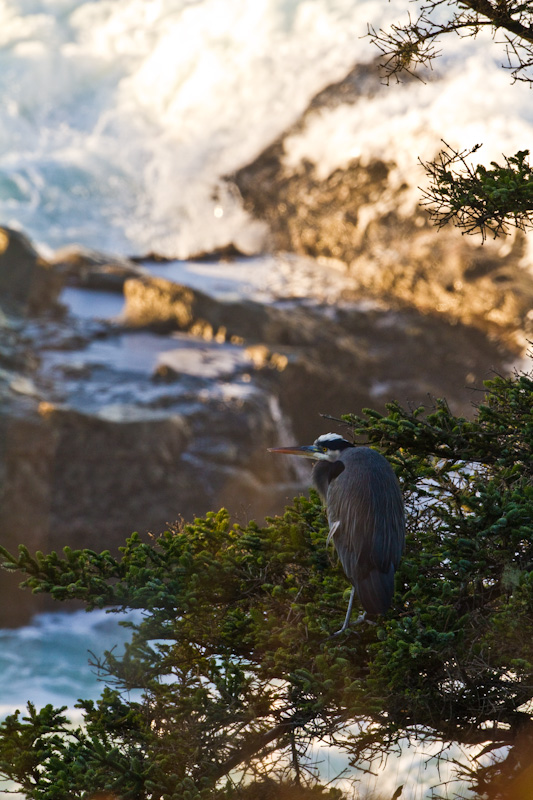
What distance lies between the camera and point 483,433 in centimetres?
325

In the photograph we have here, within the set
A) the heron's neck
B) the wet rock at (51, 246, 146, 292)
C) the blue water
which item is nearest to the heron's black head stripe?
the heron's neck

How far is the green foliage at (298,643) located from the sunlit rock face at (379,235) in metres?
23.3

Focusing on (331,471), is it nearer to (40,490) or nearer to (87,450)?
(40,490)

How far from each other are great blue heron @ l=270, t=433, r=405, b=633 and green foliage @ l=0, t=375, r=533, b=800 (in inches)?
4.5

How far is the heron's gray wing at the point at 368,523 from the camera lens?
2871 mm

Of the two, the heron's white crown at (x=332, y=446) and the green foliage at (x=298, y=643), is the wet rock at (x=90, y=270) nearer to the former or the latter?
the heron's white crown at (x=332, y=446)

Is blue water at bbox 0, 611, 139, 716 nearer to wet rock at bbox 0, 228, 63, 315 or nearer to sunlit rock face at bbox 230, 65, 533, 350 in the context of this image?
wet rock at bbox 0, 228, 63, 315

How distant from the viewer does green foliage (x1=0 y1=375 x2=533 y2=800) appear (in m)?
2.76

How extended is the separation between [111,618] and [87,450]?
4.66 metres

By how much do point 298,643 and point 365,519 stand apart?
614 millimetres

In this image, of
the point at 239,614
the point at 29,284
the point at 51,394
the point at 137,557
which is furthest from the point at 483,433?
the point at 29,284

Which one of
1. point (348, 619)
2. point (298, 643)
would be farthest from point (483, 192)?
point (298, 643)

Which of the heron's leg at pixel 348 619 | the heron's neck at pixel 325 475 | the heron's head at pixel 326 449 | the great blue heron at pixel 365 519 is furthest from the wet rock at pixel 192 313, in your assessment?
the heron's leg at pixel 348 619

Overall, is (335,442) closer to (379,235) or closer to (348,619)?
(348,619)
